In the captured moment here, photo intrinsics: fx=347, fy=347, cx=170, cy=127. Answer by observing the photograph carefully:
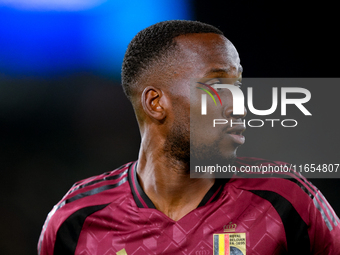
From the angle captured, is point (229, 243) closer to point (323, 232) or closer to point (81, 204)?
point (323, 232)

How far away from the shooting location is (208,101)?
1.28 m

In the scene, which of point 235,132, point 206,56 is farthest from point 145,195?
point 206,56

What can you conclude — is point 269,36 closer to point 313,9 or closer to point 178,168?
point 313,9

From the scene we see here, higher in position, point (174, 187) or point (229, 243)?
point (174, 187)

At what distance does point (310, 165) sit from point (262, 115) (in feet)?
1.47

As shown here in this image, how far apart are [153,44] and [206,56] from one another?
0.77ft

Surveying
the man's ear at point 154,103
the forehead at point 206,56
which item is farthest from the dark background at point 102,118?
the man's ear at point 154,103

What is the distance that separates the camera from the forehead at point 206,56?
1.27m

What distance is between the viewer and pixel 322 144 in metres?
2.26

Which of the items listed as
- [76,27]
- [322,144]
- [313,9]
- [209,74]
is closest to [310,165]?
[322,144]

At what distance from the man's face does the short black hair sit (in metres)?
0.07

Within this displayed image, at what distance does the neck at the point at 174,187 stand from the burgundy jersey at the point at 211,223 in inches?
1.3

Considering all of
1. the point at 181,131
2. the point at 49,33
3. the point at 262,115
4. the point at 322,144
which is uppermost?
the point at 49,33

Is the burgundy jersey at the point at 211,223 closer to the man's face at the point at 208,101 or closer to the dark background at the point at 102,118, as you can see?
the man's face at the point at 208,101
